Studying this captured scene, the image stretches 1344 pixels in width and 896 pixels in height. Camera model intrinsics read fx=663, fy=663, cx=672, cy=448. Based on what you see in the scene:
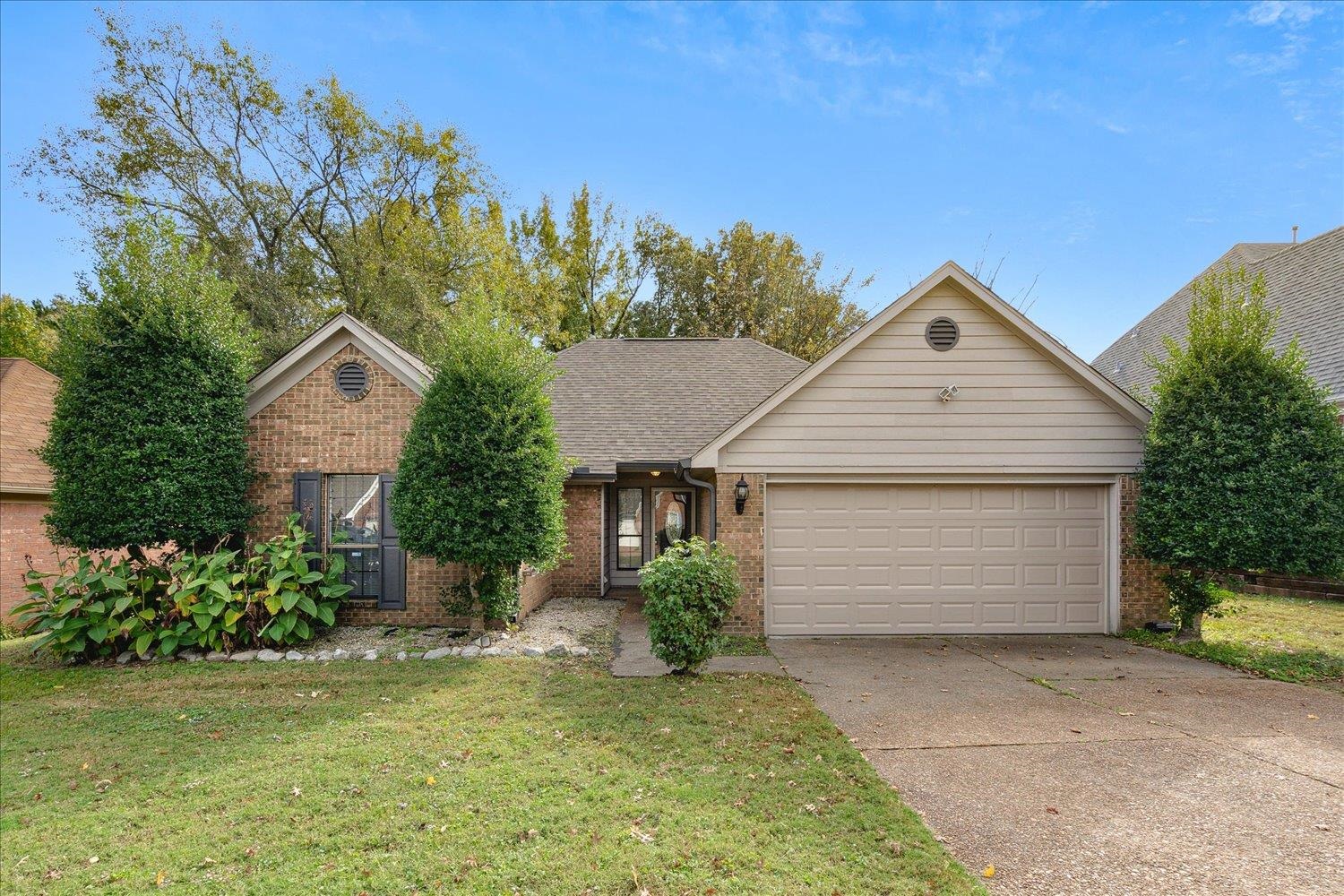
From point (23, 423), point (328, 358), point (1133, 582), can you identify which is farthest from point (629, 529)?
point (23, 423)

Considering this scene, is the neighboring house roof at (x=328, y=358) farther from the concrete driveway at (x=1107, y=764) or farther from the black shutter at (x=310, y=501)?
the concrete driveway at (x=1107, y=764)

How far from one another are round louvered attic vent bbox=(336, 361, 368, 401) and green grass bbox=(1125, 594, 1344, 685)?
36.0 ft

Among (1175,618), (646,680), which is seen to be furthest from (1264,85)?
(646,680)

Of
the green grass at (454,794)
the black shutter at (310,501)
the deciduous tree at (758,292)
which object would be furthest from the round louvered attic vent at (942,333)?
the deciduous tree at (758,292)

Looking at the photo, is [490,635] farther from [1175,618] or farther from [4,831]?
[1175,618]

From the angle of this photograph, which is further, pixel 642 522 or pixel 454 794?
pixel 642 522

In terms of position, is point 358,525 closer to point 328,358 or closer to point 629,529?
point 328,358

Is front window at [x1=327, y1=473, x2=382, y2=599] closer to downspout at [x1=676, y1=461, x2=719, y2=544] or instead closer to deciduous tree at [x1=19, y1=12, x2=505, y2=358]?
downspout at [x1=676, y1=461, x2=719, y2=544]

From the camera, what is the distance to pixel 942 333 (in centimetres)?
902

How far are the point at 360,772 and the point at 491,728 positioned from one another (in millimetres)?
1097

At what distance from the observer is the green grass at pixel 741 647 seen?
795cm

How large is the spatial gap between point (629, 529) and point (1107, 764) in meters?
9.68

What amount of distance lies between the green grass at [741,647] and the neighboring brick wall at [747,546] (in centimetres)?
16

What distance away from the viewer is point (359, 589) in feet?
30.5
